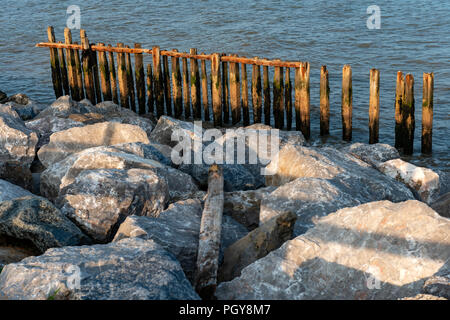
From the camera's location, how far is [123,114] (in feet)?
45.9

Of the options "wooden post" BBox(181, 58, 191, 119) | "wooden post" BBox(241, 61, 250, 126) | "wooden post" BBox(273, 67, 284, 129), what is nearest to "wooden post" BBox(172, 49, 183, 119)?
"wooden post" BBox(181, 58, 191, 119)

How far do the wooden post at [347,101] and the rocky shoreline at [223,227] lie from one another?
9.48ft

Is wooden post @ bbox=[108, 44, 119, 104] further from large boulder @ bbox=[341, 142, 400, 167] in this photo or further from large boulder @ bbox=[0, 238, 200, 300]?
large boulder @ bbox=[0, 238, 200, 300]

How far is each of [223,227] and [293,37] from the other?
57.3 feet

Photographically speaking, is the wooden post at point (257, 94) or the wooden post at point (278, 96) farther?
the wooden post at point (257, 94)

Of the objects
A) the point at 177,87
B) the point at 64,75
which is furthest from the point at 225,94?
the point at 64,75

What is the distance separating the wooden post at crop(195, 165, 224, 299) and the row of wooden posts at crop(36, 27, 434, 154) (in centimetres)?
547

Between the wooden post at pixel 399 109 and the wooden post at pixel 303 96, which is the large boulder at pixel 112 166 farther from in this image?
the wooden post at pixel 399 109

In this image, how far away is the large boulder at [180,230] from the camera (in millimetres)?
5609

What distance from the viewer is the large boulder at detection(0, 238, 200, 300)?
409 centimetres

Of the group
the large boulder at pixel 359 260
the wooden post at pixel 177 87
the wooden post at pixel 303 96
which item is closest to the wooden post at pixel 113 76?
the wooden post at pixel 177 87
